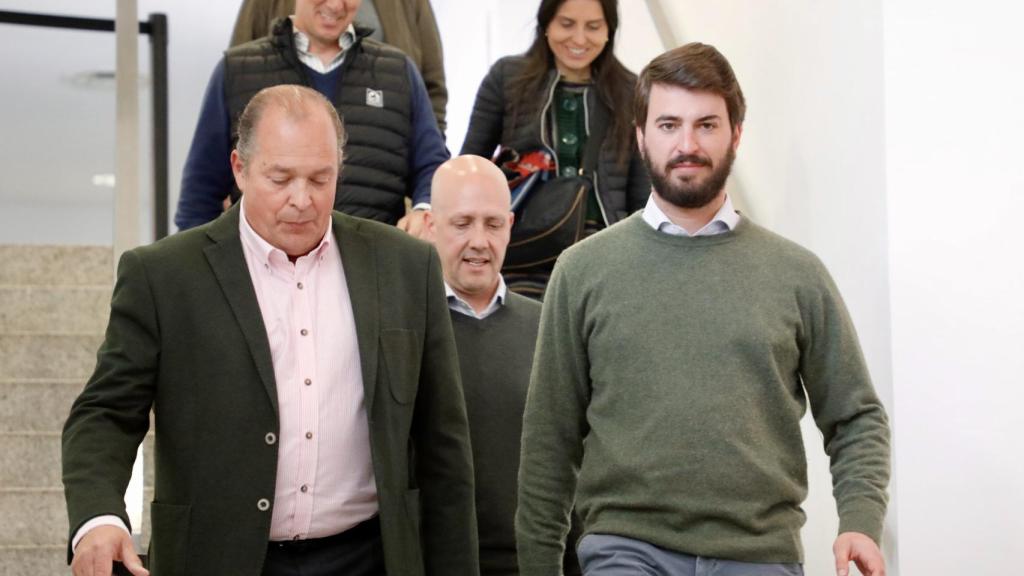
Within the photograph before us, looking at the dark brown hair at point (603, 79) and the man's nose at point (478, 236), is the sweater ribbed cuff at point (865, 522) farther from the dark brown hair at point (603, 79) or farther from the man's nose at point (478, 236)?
the dark brown hair at point (603, 79)

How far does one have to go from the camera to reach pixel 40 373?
563 centimetres

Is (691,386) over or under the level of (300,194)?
under

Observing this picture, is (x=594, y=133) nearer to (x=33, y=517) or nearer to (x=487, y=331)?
(x=487, y=331)

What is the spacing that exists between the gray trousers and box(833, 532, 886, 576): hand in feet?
0.40

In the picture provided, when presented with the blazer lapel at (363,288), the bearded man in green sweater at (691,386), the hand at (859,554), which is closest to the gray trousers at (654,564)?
the bearded man in green sweater at (691,386)

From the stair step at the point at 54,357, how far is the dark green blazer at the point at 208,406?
2.95 m

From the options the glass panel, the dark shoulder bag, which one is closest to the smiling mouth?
the dark shoulder bag

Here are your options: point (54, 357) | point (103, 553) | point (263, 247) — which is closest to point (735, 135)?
point (263, 247)

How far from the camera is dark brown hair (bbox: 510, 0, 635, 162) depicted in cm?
460

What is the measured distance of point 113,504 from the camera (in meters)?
2.57

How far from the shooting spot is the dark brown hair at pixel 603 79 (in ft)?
15.1

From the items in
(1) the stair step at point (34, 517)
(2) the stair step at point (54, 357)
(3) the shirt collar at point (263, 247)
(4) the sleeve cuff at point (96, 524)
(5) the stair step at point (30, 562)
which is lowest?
(5) the stair step at point (30, 562)

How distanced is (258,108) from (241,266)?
0.32 meters

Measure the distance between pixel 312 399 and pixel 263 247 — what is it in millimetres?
307
